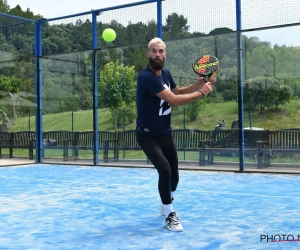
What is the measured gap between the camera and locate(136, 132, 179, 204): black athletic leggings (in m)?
4.21

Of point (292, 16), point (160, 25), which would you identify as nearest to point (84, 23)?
point (160, 25)

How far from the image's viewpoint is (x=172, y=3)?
9867 millimetres

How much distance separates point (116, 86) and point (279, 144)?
A: 6.32 metres

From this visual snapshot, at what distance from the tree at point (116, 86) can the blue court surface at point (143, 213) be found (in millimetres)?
5292

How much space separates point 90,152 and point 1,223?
730 centimetres

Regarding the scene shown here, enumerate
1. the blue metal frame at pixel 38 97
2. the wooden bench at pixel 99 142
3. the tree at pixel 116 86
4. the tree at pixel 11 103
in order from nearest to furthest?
1. the wooden bench at pixel 99 142
2. the blue metal frame at pixel 38 97
3. the tree at pixel 116 86
4. the tree at pixel 11 103

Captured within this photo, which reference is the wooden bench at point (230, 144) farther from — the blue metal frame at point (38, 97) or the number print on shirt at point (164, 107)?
the number print on shirt at point (164, 107)

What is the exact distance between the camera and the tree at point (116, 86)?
1342 cm

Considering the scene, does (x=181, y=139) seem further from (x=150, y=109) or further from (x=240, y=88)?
(x=150, y=109)

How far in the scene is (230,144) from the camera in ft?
32.5

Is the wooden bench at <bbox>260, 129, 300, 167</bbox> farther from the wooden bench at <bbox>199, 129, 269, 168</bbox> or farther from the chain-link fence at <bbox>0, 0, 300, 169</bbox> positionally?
the chain-link fence at <bbox>0, 0, 300, 169</bbox>

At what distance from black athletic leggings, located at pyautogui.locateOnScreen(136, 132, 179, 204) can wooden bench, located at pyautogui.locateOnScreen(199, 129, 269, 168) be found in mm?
4960

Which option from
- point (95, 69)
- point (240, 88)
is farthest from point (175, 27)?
point (95, 69)

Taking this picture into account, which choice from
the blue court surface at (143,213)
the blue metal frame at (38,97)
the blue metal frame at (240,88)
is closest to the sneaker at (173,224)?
the blue court surface at (143,213)
